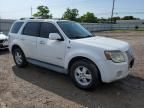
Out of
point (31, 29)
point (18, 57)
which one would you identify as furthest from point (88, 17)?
point (31, 29)

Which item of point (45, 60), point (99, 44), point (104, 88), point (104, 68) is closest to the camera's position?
point (104, 68)

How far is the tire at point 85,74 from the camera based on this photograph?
5066mm

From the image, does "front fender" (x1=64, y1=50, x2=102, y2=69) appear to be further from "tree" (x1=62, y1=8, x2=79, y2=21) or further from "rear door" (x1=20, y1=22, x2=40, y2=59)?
"tree" (x1=62, y1=8, x2=79, y2=21)

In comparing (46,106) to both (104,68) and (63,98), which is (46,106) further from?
(104,68)

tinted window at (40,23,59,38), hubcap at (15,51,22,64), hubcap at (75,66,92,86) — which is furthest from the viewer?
hubcap at (15,51,22,64)

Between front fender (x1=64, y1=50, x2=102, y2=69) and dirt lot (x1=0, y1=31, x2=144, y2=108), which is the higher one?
front fender (x1=64, y1=50, x2=102, y2=69)

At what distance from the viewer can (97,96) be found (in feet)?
16.6

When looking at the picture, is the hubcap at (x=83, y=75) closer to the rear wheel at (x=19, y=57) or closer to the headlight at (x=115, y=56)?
the headlight at (x=115, y=56)

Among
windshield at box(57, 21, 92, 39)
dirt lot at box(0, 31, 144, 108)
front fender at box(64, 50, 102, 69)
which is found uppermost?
windshield at box(57, 21, 92, 39)

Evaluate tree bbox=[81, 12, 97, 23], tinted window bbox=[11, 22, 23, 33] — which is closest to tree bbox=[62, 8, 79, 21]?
tree bbox=[81, 12, 97, 23]

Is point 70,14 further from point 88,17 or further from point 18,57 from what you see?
point 18,57

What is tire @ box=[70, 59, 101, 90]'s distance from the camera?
5.07 meters

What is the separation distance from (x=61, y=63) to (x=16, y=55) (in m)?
2.47

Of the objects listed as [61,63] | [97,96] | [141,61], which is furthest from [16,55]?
[141,61]
